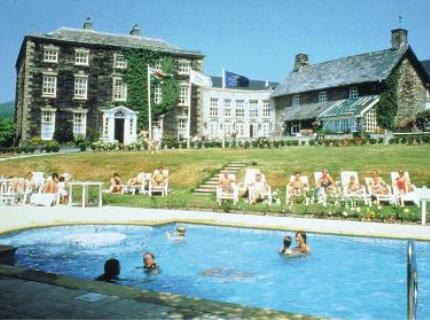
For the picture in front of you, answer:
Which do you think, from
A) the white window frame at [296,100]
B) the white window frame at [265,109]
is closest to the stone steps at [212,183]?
the white window frame at [296,100]

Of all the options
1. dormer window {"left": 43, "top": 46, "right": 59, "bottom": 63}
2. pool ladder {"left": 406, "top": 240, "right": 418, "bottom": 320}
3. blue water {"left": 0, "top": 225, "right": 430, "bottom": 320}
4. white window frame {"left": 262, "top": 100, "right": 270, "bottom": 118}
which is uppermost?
dormer window {"left": 43, "top": 46, "right": 59, "bottom": 63}

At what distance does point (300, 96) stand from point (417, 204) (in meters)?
33.7

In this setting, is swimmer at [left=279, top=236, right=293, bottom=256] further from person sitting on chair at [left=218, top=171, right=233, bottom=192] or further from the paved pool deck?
person sitting on chair at [left=218, top=171, right=233, bottom=192]

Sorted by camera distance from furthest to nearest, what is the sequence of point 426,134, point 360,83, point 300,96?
point 300,96 → point 360,83 → point 426,134

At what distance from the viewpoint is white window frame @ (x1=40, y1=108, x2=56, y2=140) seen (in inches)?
1599

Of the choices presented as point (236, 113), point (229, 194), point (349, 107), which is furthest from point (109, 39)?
point (229, 194)

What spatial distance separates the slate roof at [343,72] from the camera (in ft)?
134

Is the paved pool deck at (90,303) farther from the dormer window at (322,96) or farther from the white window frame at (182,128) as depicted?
the dormer window at (322,96)

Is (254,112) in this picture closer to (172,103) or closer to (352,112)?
(172,103)

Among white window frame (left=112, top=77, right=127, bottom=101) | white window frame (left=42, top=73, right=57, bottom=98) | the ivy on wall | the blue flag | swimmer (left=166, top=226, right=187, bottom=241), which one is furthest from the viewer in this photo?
the ivy on wall

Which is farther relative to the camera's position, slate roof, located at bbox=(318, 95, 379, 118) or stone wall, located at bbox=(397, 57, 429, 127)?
stone wall, located at bbox=(397, 57, 429, 127)

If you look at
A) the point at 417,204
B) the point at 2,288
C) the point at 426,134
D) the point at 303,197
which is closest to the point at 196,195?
the point at 303,197

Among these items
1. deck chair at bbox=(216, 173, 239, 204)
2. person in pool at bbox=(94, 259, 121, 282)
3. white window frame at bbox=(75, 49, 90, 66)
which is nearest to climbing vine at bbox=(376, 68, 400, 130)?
deck chair at bbox=(216, 173, 239, 204)

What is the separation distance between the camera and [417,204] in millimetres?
15867
